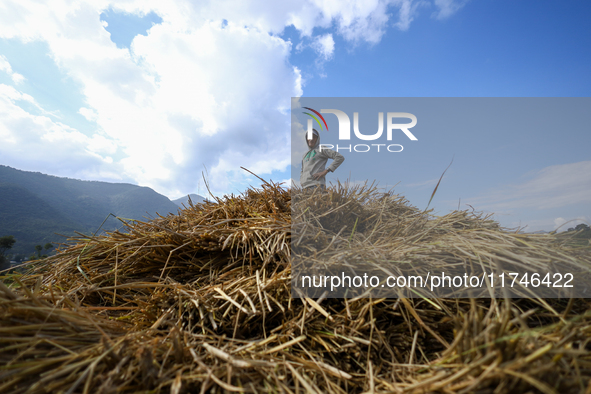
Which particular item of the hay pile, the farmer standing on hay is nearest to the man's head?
the farmer standing on hay

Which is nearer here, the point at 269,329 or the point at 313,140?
the point at 269,329

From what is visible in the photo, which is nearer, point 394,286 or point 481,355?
point 481,355

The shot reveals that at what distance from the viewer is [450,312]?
0.84m

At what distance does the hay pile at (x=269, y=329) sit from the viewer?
0.57 meters

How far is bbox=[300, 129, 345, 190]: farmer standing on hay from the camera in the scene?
10.8 ft

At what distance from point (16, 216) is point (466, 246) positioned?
62.1 m

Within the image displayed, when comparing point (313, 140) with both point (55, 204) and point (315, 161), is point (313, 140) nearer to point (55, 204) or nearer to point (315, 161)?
point (315, 161)

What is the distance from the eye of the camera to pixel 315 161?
3.50 meters

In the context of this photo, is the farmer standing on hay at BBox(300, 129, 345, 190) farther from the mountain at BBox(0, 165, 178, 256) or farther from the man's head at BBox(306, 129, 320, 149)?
the mountain at BBox(0, 165, 178, 256)

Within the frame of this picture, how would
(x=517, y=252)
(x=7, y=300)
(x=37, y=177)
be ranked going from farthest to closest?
(x=37, y=177), (x=517, y=252), (x=7, y=300)

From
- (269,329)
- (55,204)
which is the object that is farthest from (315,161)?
(55,204)

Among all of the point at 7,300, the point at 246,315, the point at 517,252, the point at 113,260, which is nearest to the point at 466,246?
the point at 517,252

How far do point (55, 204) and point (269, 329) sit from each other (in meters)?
76.7

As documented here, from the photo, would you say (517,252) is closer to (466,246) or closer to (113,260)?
(466,246)
